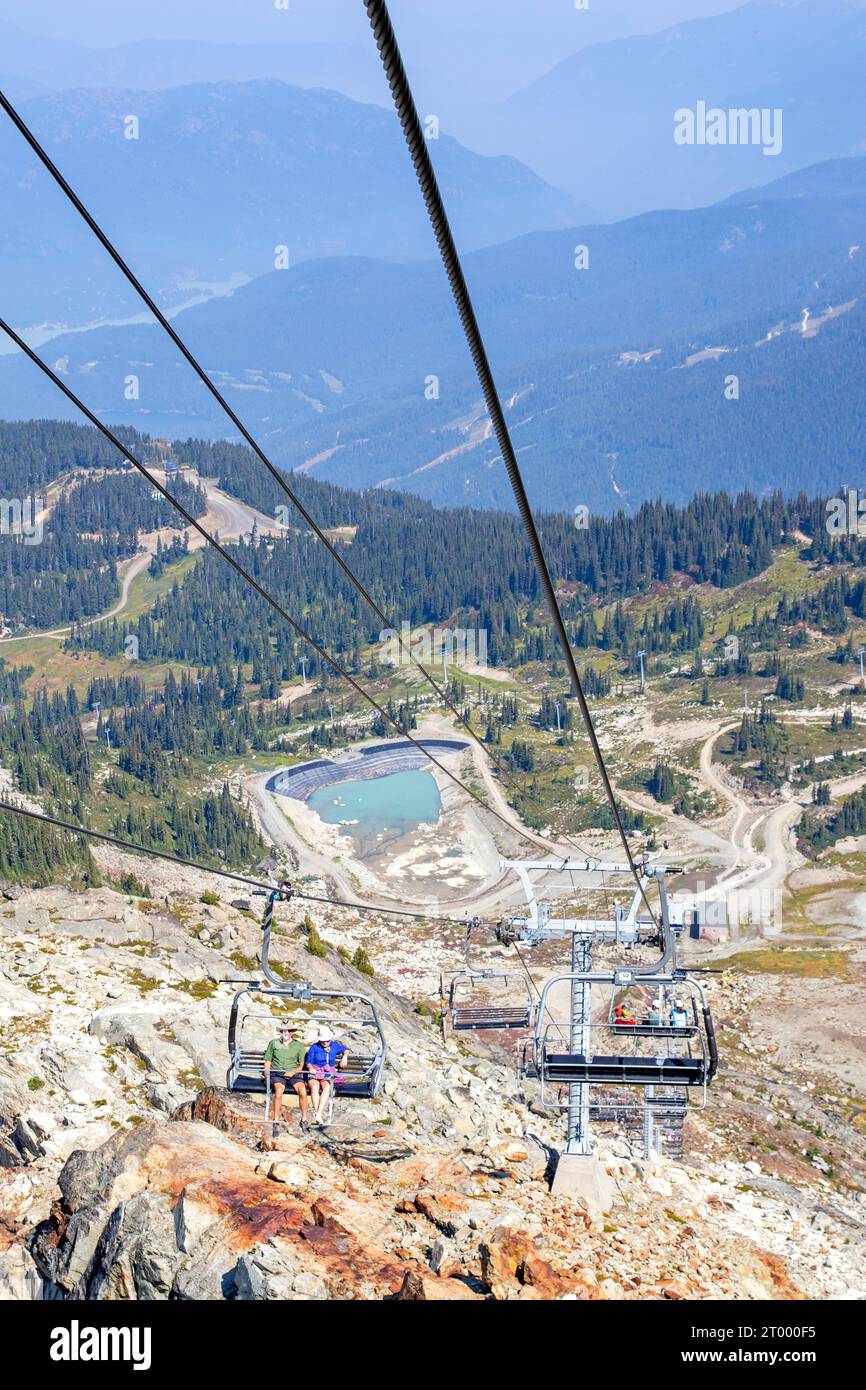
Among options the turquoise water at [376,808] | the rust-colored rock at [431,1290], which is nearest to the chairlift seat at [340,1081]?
the rust-colored rock at [431,1290]

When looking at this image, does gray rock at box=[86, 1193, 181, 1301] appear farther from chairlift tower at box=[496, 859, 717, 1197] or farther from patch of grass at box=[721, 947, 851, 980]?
patch of grass at box=[721, 947, 851, 980]

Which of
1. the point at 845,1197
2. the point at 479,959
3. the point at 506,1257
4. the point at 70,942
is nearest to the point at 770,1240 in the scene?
the point at 506,1257

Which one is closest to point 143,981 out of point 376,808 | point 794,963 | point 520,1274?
point 520,1274

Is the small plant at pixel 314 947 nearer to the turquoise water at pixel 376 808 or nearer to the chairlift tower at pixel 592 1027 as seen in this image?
the chairlift tower at pixel 592 1027

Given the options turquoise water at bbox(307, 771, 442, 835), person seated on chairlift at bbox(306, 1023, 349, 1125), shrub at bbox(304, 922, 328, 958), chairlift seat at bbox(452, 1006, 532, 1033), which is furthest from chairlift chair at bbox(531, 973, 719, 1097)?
turquoise water at bbox(307, 771, 442, 835)
